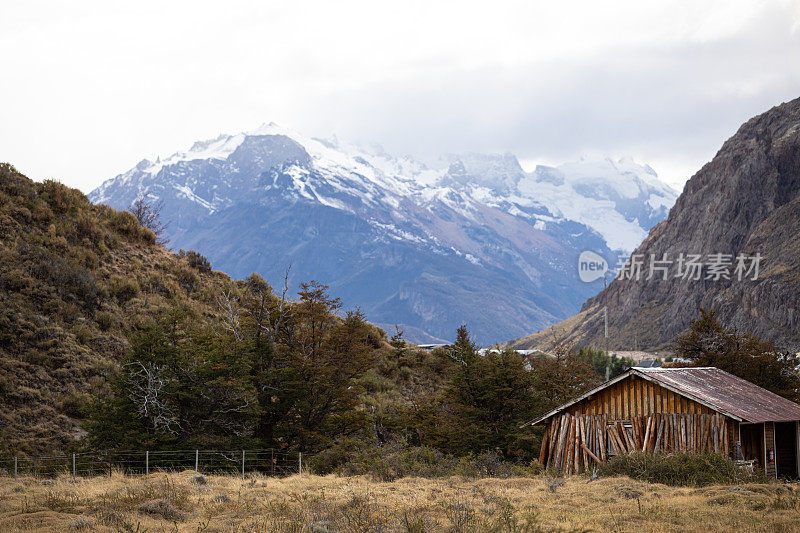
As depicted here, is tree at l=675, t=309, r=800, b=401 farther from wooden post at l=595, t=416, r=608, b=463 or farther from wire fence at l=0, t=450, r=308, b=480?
wire fence at l=0, t=450, r=308, b=480

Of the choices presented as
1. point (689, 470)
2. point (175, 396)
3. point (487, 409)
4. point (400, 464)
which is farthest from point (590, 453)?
point (175, 396)

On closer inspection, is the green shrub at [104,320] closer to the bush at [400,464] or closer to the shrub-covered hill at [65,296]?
the shrub-covered hill at [65,296]

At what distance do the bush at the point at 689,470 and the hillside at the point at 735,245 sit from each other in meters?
82.3

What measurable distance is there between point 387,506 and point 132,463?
11.3 m

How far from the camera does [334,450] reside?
81.7 feet

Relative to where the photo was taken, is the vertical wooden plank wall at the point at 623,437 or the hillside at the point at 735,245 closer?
the vertical wooden plank wall at the point at 623,437

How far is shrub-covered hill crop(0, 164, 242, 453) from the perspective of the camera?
2623 centimetres

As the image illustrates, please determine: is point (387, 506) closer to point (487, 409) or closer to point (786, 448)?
point (487, 409)

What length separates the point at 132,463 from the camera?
2184cm

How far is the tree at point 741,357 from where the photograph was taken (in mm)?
38906

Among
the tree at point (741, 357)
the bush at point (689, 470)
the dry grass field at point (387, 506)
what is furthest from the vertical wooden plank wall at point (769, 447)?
the tree at point (741, 357)

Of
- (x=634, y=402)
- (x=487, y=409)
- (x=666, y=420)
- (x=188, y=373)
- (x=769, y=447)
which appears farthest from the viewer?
(x=487, y=409)

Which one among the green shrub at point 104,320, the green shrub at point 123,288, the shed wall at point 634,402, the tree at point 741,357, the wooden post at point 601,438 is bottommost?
the wooden post at point 601,438

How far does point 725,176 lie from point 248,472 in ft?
456
